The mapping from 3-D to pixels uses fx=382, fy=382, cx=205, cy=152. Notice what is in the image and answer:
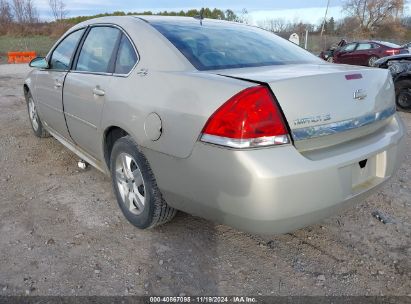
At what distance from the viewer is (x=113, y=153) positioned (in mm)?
2832

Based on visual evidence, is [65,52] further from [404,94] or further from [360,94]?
[404,94]

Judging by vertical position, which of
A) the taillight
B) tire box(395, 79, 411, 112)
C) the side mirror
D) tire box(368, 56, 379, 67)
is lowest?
tire box(368, 56, 379, 67)

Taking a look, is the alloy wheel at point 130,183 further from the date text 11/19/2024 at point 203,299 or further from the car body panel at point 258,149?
the date text 11/19/2024 at point 203,299

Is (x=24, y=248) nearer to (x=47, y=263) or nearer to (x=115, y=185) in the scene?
(x=47, y=263)

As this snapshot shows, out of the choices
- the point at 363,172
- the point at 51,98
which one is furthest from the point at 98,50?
the point at 363,172

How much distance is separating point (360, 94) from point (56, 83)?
282 cm

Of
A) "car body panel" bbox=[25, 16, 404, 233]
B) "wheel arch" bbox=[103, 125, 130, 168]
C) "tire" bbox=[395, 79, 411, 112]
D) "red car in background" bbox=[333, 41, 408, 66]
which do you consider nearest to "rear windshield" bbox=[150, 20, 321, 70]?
"car body panel" bbox=[25, 16, 404, 233]

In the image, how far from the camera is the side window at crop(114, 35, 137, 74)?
2.70 m

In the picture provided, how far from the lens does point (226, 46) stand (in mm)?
2738

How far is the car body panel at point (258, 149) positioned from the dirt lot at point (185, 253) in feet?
1.41

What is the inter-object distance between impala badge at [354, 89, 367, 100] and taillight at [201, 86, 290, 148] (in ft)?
1.86

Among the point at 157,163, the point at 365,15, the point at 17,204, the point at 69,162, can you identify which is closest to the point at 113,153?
the point at 157,163

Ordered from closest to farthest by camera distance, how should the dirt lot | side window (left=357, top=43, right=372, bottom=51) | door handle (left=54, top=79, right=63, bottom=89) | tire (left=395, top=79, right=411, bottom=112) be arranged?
the dirt lot < door handle (left=54, top=79, right=63, bottom=89) < tire (left=395, top=79, right=411, bottom=112) < side window (left=357, top=43, right=372, bottom=51)

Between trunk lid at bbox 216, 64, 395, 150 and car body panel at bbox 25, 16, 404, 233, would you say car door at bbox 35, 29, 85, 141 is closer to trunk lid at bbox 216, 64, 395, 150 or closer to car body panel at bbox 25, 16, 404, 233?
car body panel at bbox 25, 16, 404, 233
